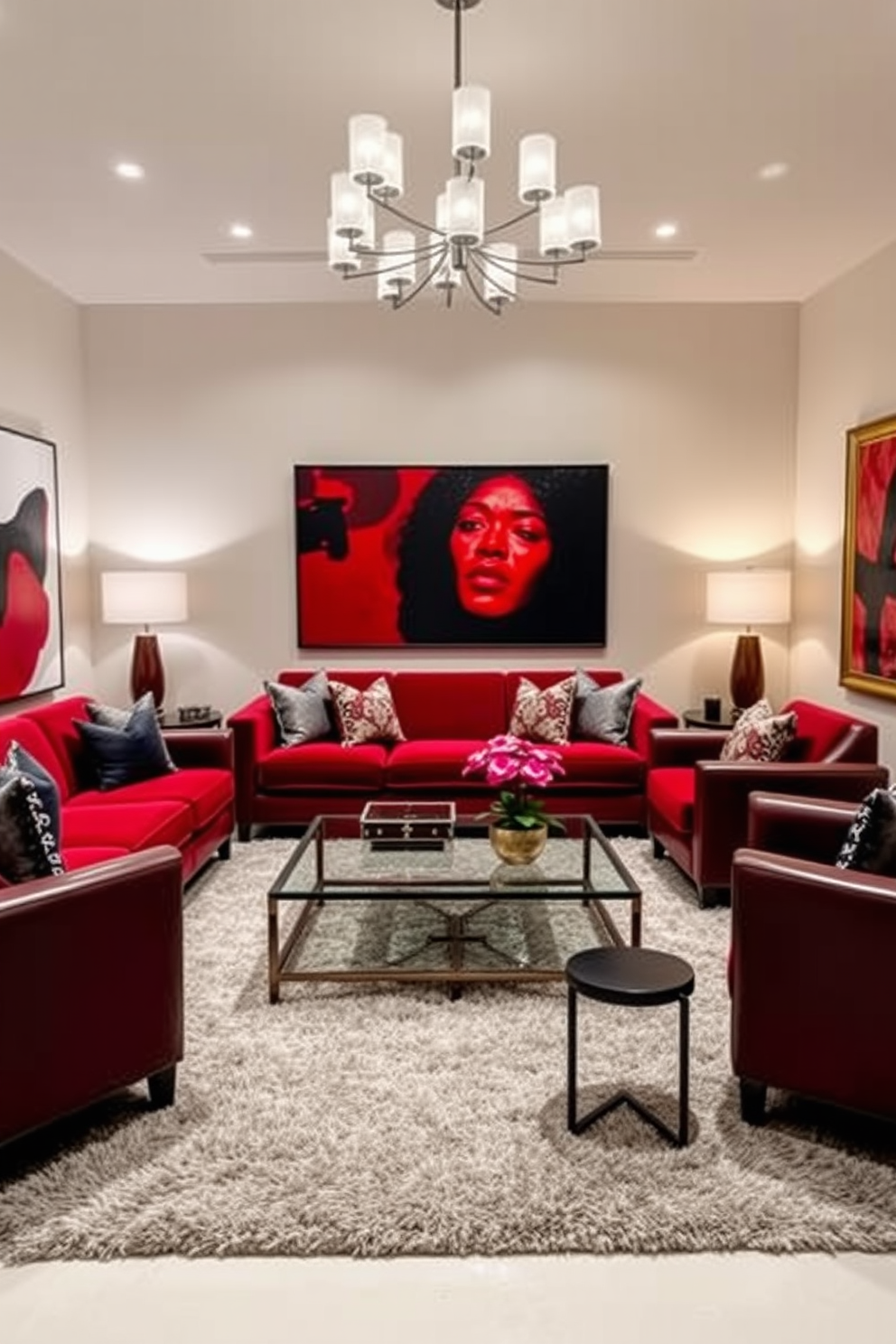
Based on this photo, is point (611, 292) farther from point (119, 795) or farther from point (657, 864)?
point (119, 795)

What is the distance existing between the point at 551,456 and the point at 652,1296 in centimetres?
453

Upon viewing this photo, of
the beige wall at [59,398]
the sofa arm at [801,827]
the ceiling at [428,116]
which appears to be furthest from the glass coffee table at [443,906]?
the ceiling at [428,116]

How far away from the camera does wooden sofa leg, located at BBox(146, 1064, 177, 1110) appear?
2.36m

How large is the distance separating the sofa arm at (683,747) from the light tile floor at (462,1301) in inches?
109

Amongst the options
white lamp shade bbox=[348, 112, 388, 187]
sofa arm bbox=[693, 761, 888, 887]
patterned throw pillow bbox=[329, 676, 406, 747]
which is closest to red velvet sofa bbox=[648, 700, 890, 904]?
sofa arm bbox=[693, 761, 888, 887]

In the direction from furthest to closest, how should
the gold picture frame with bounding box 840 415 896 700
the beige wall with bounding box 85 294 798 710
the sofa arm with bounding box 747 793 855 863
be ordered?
1. the beige wall with bounding box 85 294 798 710
2. the gold picture frame with bounding box 840 415 896 700
3. the sofa arm with bounding box 747 793 855 863

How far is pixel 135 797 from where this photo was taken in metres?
3.90

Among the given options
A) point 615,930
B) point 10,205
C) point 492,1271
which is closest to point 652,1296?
point 492,1271

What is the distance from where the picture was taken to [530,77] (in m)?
3.00

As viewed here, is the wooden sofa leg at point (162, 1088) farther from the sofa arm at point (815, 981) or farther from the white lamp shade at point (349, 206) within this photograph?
the white lamp shade at point (349, 206)

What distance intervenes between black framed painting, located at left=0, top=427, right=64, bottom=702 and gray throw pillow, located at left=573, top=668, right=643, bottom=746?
2.95 meters

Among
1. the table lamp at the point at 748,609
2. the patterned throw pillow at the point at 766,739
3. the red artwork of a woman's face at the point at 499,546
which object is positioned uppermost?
the red artwork of a woman's face at the point at 499,546

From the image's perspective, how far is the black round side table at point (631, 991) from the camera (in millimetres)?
2131

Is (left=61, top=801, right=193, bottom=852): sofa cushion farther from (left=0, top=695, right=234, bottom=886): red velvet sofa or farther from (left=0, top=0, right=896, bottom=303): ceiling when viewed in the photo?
(left=0, top=0, right=896, bottom=303): ceiling
